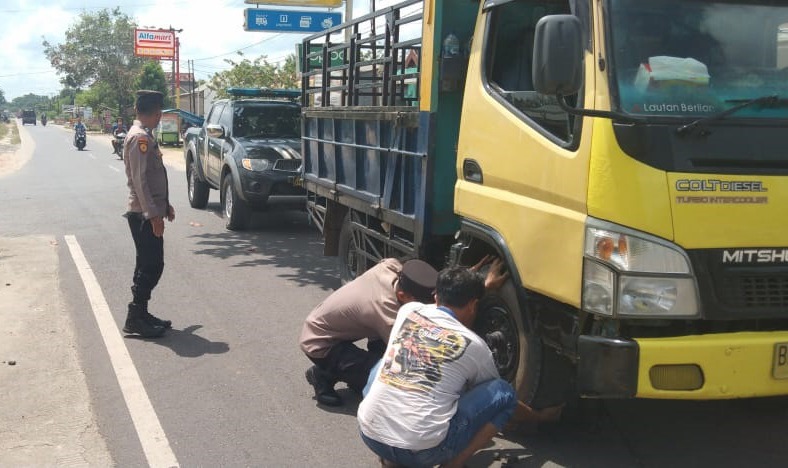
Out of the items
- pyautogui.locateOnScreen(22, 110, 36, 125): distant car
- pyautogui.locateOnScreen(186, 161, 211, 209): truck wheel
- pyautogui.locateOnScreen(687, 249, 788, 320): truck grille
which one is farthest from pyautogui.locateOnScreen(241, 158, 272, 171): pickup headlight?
pyautogui.locateOnScreen(22, 110, 36, 125): distant car

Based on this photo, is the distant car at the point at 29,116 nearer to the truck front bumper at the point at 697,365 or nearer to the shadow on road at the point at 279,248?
the shadow on road at the point at 279,248

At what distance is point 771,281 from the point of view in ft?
11.1

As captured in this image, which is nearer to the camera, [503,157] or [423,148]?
[503,157]

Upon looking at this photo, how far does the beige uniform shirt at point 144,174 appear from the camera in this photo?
20.3ft

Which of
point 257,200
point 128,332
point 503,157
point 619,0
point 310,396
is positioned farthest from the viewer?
point 257,200

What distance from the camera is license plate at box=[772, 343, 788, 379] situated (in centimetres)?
335

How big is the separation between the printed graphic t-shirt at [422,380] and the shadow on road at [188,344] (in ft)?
8.92

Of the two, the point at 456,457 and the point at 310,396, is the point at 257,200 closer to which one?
the point at 310,396

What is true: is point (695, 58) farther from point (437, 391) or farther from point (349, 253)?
point (349, 253)

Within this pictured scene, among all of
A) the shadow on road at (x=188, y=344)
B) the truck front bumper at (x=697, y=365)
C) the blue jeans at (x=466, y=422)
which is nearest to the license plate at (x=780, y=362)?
the truck front bumper at (x=697, y=365)

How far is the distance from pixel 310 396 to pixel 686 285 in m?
2.62

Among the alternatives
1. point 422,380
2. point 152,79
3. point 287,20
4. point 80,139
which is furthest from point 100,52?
point 422,380

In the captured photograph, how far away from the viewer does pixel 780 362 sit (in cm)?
336

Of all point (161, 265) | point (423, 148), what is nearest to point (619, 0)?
point (423, 148)
